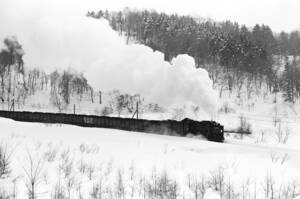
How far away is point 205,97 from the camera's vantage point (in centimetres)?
3020

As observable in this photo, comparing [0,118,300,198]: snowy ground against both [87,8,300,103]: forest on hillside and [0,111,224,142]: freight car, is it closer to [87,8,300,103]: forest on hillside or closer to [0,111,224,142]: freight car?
[0,111,224,142]: freight car

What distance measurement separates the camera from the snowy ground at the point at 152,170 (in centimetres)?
1304

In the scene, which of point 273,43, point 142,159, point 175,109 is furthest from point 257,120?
point 273,43

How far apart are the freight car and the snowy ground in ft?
12.4

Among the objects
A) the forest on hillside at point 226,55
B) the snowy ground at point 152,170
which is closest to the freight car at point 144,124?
the snowy ground at point 152,170

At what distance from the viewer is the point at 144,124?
3347cm

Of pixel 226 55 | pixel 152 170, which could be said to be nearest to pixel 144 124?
pixel 152 170

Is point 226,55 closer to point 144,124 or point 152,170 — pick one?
point 144,124

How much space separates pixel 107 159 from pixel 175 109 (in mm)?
14677

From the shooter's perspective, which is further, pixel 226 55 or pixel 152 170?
pixel 226 55

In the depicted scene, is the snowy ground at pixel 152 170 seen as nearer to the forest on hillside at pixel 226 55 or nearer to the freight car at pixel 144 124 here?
the freight car at pixel 144 124

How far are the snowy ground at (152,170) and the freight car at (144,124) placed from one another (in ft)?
12.4

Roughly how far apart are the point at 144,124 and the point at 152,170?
1750cm

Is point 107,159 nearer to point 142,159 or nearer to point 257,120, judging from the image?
point 142,159
